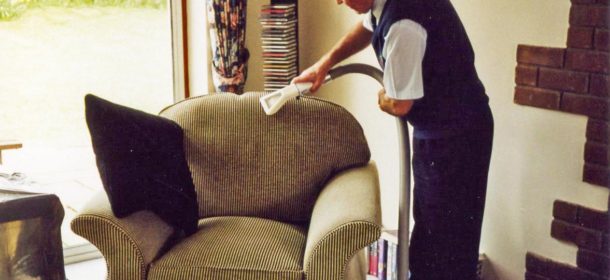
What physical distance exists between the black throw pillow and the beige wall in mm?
1191

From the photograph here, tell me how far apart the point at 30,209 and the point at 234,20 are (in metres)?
1.44

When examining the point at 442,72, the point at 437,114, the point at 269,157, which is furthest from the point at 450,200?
the point at 269,157

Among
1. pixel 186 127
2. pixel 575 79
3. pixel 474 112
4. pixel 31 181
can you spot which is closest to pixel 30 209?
pixel 31 181

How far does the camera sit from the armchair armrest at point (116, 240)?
2182 mm

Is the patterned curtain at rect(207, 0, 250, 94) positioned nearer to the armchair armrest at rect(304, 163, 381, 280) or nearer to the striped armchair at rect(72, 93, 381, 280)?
the striped armchair at rect(72, 93, 381, 280)

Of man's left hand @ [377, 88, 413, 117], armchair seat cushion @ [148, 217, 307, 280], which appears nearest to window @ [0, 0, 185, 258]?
armchair seat cushion @ [148, 217, 307, 280]

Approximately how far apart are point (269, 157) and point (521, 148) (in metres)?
0.93

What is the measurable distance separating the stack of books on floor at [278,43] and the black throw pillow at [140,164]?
105cm

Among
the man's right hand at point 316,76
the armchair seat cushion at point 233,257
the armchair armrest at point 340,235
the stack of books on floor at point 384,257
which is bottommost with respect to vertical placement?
the stack of books on floor at point 384,257

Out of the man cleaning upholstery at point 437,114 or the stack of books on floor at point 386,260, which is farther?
the stack of books on floor at point 386,260

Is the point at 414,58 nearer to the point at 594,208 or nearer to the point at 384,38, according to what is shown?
the point at 384,38

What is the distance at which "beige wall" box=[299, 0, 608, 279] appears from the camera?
254 centimetres

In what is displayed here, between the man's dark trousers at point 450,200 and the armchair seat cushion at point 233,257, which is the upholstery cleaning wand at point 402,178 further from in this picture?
the armchair seat cushion at point 233,257

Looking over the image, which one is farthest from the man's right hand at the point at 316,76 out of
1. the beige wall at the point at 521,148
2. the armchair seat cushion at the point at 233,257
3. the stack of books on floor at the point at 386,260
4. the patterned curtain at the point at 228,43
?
the patterned curtain at the point at 228,43
